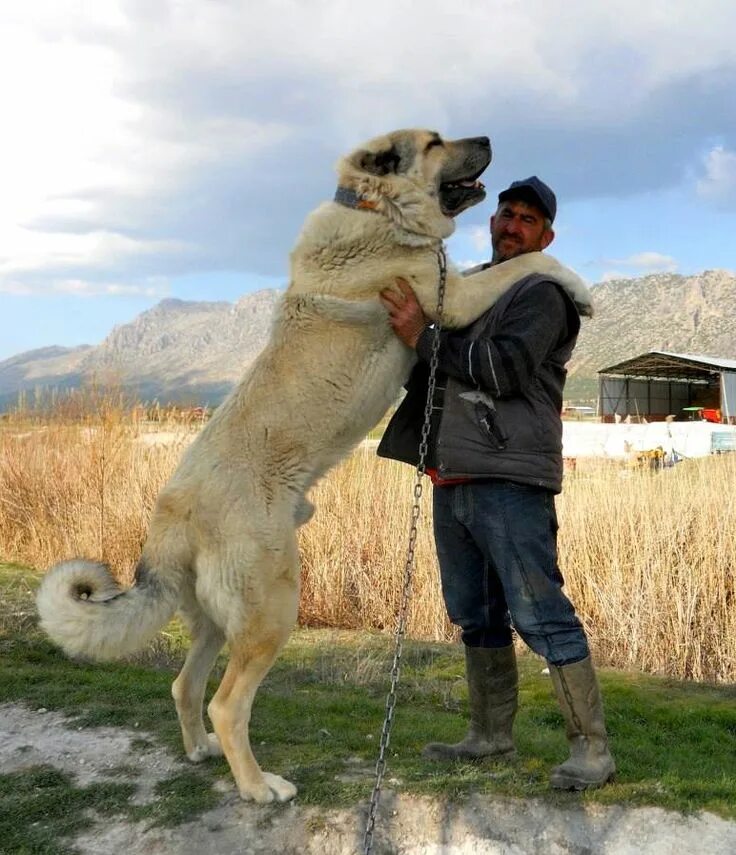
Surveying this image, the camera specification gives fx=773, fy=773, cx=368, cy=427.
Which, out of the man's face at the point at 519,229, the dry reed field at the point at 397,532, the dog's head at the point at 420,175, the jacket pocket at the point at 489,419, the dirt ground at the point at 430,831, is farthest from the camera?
the dry reed field at the point at 397,532

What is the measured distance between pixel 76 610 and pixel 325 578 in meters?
4.77

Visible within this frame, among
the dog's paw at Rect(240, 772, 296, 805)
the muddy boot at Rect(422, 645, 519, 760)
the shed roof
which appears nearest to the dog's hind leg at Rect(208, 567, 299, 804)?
the dog's paw at Rect(240, 772, 296, 805)

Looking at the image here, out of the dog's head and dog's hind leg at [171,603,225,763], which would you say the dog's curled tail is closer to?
dog's hind leg at [171,603,225,763]

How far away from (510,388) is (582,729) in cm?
146

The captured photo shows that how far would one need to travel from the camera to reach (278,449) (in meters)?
3.21

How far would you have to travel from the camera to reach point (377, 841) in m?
3.03

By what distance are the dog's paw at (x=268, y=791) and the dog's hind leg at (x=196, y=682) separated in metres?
0.49

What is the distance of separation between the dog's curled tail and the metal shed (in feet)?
106

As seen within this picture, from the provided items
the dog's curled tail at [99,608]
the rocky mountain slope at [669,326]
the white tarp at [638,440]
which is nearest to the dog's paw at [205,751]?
the dog's curled tail at [99,608]

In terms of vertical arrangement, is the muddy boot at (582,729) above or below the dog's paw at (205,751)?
above

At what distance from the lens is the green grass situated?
10.8 ft

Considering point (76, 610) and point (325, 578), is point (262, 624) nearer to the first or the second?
point (76, 610)

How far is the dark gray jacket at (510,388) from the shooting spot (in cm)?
299

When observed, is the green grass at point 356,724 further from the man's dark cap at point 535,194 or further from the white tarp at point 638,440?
the white tarp at point 638,440
